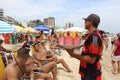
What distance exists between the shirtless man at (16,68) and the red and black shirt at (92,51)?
1.05 metres

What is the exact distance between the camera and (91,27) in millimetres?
3451

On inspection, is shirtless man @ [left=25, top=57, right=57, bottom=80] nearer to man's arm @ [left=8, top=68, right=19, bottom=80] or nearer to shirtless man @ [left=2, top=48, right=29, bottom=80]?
shirtless man @ [left=2, top=48, right=29, bottom=80]

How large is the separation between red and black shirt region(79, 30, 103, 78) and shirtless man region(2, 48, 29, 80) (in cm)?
105

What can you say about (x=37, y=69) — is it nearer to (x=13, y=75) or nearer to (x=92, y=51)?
(x=13, y=75)

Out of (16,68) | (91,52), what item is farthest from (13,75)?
(91,52)

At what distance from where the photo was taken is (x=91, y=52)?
3264mm

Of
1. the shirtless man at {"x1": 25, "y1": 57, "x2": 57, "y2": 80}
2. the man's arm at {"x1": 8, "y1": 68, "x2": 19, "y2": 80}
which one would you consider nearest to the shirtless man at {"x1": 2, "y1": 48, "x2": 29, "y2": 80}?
the man's arm at {"x1": 8, "y1": 68, "x2": 19, "y2": 80}

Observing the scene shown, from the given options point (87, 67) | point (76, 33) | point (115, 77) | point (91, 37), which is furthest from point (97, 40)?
point (76, 33)

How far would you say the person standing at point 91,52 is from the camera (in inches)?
128

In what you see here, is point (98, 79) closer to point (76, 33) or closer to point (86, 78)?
point (86, 78)

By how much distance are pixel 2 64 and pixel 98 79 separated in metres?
2.58

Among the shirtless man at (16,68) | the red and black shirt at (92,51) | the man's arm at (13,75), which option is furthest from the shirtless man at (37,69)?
the red and black shirt at (92,51)

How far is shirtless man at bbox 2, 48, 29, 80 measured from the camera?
13.3 ft

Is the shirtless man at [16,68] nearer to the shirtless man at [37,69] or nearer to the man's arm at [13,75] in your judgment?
the man's arm at [13,75]
